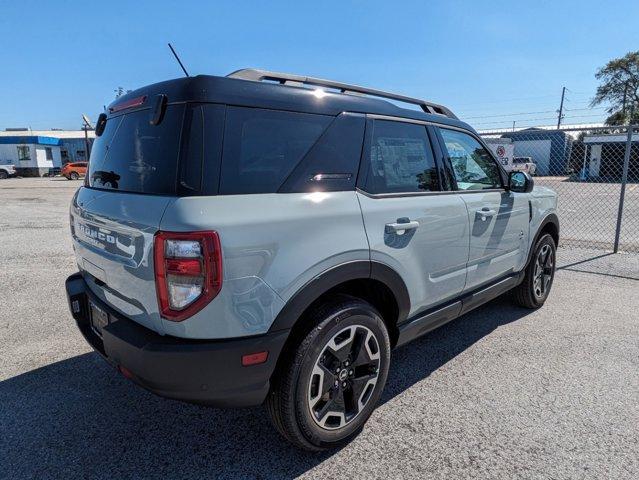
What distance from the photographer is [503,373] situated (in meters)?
3.28

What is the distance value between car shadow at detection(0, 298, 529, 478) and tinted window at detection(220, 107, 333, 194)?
1463 millimetres

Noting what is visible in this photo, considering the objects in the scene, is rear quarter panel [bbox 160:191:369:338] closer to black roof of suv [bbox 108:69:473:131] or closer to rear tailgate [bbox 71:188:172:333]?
rear tailgate [bbox 71:188:172:333]

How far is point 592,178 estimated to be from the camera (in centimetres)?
2847

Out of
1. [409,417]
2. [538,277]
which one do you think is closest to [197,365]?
[409,417]

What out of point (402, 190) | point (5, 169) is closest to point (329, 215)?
point (402, 190)

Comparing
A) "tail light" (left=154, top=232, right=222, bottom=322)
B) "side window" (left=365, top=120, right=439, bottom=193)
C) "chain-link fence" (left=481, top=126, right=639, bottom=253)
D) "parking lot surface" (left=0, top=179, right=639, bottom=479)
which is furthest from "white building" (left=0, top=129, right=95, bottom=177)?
"tail light" (left=154, top=232, right=222, bottom=322)

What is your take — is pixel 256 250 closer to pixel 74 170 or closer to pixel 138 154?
pixel 138 154

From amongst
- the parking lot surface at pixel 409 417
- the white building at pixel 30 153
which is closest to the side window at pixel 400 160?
the parking lot surface at pixel 409 417

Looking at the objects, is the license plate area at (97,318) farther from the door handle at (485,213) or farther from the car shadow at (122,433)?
the door handle at (485,213)

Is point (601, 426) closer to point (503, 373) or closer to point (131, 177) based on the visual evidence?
point (503, 373)

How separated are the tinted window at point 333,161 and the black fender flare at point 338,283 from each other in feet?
1.43

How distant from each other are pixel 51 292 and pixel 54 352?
1811 mm

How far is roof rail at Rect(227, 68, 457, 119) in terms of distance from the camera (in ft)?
7.59

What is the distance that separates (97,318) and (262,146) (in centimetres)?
142
